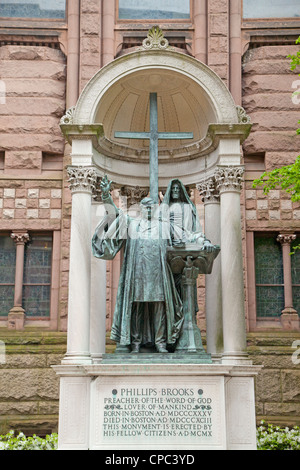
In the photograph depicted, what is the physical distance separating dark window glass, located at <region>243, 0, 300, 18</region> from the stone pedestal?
37.1 feet

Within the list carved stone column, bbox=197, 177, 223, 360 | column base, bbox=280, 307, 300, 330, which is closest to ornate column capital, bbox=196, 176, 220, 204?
carved stone column, bbox=197, 177, 223, 360

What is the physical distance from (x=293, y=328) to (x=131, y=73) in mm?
7510

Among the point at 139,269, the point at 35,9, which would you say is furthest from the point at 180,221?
the point at 35,9

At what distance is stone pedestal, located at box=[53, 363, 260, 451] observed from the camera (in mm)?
9383

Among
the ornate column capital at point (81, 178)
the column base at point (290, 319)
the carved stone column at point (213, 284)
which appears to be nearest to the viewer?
the ornate column capital at point (81, 178)

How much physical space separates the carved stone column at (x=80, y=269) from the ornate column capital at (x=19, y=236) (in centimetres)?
480

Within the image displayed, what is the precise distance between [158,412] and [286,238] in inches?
311

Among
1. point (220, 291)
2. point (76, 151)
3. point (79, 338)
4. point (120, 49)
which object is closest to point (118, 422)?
point (79, 338)

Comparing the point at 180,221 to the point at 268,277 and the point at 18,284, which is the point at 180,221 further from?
the point at 18,284

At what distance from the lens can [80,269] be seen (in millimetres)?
11359

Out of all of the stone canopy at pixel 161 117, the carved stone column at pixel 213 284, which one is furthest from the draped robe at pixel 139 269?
the stone canopy at pixel 161 117

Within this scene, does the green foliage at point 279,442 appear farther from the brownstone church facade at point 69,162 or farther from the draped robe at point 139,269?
the brownstone church facade at point 69,162

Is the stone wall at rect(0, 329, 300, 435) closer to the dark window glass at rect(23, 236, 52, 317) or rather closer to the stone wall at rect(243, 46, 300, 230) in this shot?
the dark window glass at rect(23, 236, 52, 317)

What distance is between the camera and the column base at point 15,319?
15.7 m
